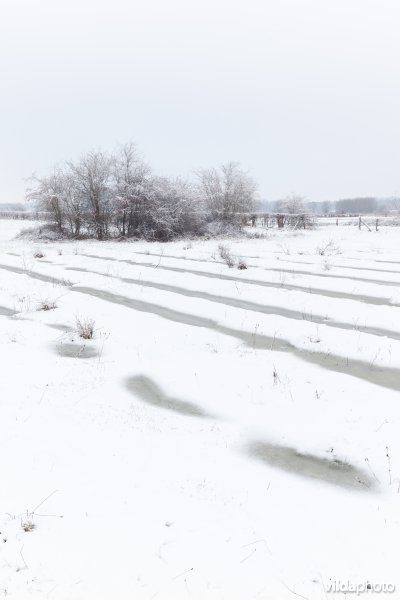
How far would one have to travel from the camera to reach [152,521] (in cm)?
321

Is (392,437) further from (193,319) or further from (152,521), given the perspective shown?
(193,319)

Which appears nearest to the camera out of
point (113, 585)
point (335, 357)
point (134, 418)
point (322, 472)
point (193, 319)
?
point (113, 585)

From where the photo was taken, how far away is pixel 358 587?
2643mm

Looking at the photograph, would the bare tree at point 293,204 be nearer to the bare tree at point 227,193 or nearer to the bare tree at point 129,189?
the bare tree at point 227,193

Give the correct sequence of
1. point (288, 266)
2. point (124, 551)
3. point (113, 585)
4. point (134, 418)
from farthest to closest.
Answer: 1. point (288, 266)
2. point (134, 418)
3. point (124, 551)
4. point (113, 585)

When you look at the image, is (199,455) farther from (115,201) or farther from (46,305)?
(115,201)

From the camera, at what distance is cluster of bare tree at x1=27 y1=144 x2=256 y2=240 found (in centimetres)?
3209

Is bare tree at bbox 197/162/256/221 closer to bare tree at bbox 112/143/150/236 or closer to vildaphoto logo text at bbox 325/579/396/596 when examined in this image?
bare tree at bbox 112/143/150/236

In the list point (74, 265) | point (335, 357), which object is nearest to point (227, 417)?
point (335, 357)

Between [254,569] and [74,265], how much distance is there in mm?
16380

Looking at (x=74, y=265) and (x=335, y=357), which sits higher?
(x=74, y=265)

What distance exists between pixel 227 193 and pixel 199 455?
3780 centimetres

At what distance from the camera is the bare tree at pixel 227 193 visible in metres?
39.6

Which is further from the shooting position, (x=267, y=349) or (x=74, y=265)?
(x=74, y=265)
